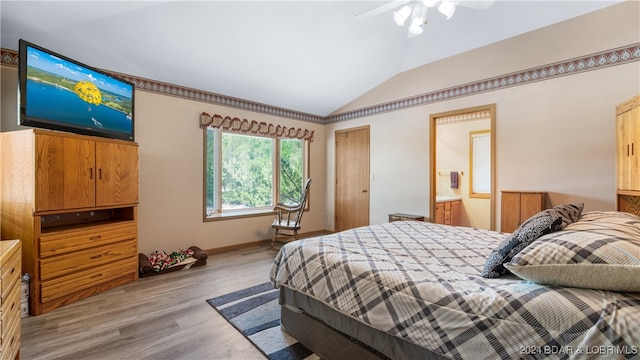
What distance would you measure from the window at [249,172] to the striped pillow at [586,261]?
3833mm

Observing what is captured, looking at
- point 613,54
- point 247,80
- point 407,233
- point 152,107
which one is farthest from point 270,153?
point 613,54

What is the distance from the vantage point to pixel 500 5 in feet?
9.53

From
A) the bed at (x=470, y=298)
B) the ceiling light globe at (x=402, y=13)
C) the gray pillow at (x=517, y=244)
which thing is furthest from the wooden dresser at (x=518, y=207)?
the ceiling light globe at (x=402, y=13)

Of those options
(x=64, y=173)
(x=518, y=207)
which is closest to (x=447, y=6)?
(x=518, y=207)

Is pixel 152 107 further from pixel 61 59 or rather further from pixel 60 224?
pixel 60 224

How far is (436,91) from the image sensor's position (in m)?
3.93

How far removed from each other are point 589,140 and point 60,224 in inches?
212

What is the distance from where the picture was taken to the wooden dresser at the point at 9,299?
1.20 metres

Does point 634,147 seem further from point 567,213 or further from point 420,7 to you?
point 420,7

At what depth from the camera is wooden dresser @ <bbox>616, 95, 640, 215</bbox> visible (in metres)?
2.01

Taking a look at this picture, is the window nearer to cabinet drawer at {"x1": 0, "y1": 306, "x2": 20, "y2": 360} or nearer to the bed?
cabinet drawer at {"x1": 0, "y1": 306, "x2": 20, "y2": 360}

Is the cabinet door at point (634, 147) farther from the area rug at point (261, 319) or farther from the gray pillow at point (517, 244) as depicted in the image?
the area rug at point (261, 319)

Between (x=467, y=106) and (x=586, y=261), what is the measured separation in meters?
3.11

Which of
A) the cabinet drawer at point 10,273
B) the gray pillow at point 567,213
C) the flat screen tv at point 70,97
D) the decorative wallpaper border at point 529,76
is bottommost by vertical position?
the cabinet drawer at point 10,273
